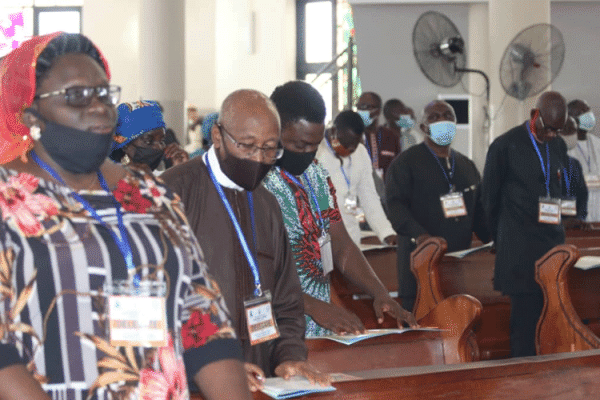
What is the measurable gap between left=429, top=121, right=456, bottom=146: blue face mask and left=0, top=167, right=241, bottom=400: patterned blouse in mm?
4043

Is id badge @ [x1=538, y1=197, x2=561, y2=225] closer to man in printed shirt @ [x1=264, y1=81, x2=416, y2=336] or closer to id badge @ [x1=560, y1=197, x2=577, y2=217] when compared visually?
id badge @ [x1=560, y1=197, x2=577, y2=217]

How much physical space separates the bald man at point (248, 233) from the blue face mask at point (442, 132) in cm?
334

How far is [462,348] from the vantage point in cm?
304

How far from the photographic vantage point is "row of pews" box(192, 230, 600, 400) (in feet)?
7.80

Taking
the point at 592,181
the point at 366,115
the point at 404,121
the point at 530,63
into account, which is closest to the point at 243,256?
the point at 366,115

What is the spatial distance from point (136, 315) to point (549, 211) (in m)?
3.75

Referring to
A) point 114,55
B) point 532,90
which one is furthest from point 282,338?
Answer: point 114,55

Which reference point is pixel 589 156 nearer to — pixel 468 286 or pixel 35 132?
pixel 468 286

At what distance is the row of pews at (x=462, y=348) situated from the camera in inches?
93.7

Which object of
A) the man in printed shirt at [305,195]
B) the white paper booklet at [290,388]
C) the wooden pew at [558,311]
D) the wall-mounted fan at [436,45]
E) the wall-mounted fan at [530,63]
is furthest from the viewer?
the wall-mounted fan at [530,63]

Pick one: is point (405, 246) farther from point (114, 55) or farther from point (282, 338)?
point (114, 55)

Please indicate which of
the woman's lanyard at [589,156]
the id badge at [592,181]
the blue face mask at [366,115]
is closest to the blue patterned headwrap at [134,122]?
the blue face mask at [366,115]

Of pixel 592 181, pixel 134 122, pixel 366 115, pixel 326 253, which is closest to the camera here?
pixel 326 253

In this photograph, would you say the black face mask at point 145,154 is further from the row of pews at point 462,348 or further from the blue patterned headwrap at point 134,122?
the row of pews at point 462,348
